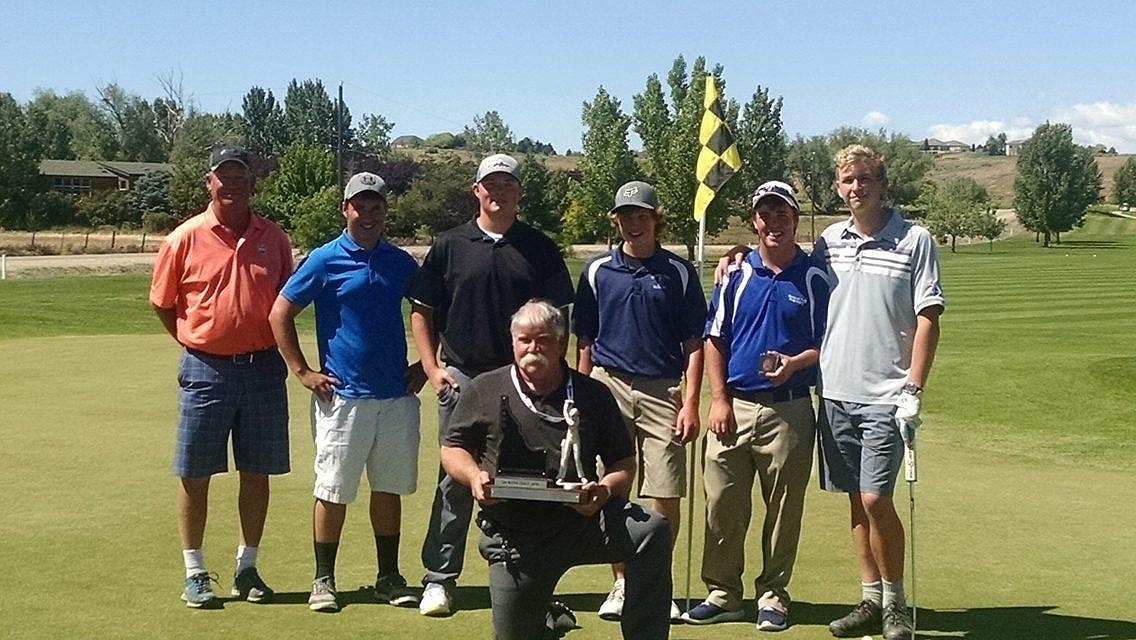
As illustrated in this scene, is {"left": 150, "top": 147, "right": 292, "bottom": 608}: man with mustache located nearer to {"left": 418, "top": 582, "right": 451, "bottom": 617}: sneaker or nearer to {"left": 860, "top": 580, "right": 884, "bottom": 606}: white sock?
{"left": 418, "top": 582, "right": 451, "bottom": 617}: sneaker

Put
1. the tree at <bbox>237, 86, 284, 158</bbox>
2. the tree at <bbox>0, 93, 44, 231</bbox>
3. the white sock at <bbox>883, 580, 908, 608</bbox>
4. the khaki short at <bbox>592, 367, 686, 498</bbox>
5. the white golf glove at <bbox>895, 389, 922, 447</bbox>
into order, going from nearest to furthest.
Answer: the white golf glove at <bbox>895, 389, 922, 447</bbox>
the white sock at <bbox>883, 580, 908, 608</bbox>
the khaki short at <bbox>592, 367, 686, 498</bbox>
the tree at <bbox>0, 93, 44, 231</bbox>
the tree at <bbox>237, 86, 284, 158</bbox>

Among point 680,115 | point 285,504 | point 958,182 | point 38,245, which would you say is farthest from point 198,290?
point 958,182

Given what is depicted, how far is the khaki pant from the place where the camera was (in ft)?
19.1

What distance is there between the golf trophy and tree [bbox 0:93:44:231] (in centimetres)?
7673

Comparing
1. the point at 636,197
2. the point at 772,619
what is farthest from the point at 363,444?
the point at 772,619

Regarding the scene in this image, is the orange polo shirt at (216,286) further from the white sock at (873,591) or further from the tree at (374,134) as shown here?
the tree at (374,134)

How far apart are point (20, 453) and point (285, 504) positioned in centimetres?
294

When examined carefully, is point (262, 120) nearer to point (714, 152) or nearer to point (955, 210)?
point (955, 210)

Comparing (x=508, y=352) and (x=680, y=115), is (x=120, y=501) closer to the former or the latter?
(x=508, y=352)

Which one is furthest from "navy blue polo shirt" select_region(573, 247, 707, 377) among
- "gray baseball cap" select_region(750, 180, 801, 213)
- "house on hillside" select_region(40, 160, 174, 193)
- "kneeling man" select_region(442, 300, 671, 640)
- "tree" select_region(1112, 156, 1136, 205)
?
"tree" select_region(1112, 156, 1136, 205)

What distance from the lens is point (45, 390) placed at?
42.4 ft

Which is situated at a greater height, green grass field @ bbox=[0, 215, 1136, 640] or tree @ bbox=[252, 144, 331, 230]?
tree @ bbox=[252, 144, 331, 230]

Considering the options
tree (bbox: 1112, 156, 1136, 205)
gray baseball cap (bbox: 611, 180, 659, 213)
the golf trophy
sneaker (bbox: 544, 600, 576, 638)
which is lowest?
sneaker (bbox: 544, 600, 576, 638)

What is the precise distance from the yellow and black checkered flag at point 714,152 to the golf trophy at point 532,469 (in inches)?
104
